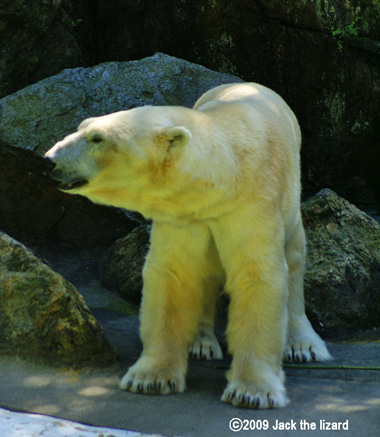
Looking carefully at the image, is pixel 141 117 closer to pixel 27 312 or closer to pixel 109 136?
pixel 109 136

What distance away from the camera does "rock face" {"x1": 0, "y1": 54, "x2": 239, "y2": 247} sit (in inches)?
237

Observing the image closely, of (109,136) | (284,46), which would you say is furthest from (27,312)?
(284,46)

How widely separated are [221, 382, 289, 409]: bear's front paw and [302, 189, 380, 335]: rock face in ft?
6.09

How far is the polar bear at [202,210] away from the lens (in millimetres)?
3242

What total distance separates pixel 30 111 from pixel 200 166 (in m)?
3.25

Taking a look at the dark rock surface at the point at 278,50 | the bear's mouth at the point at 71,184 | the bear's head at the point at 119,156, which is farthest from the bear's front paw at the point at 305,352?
the dark rock surface at the point at 278,50

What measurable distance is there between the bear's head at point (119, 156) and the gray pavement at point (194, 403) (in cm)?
109

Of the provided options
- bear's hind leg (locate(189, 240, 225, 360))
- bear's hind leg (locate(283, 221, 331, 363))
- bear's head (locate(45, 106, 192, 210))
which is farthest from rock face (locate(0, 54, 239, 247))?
bear's head (locate(45, 106, 192, 210))

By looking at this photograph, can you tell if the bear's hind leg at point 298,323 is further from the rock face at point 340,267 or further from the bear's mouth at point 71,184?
the bear's mouth at point 71,184

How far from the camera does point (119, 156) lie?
10.5 feet

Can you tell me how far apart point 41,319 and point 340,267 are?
2.67 metres

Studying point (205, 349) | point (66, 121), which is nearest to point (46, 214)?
point (66, 121)

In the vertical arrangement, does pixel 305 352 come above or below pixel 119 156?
below

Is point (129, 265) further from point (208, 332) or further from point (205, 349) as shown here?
point (205, 349)
